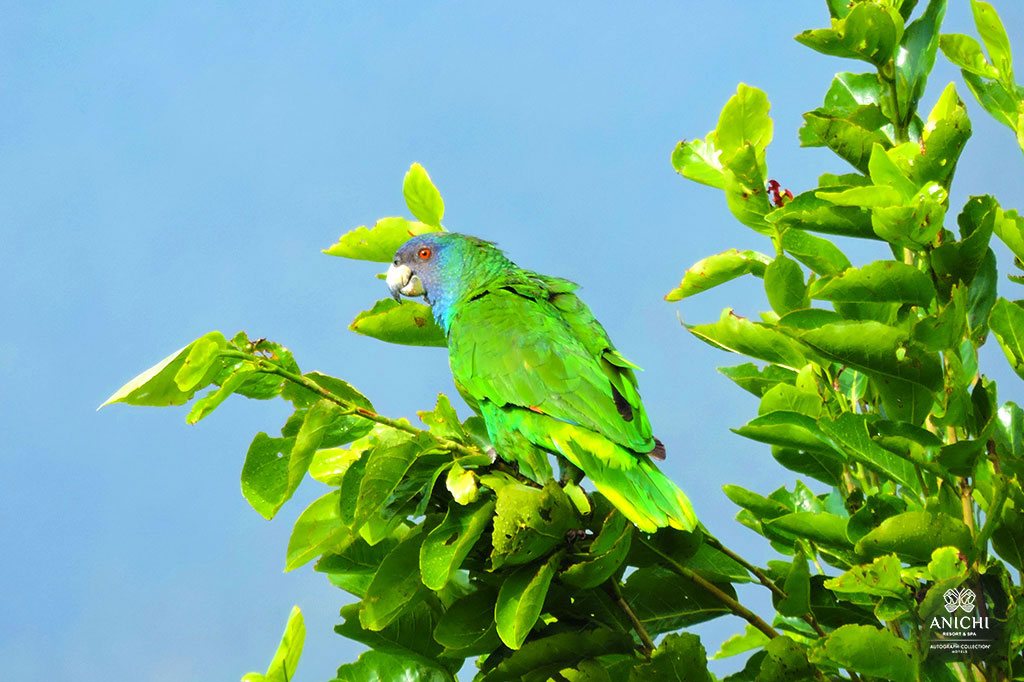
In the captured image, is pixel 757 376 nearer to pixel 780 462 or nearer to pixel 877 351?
pixel 780 462

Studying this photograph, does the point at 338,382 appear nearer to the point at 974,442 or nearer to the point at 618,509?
the point at 618,509

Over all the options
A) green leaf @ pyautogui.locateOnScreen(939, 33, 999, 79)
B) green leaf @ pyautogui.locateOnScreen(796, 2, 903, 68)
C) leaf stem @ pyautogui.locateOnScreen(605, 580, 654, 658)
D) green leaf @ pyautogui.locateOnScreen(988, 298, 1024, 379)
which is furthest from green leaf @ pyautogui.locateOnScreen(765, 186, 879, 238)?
leaf stem @ pyautogui.locateOnScreen(605, 580, 654, 658)

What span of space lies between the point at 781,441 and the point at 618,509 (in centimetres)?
32

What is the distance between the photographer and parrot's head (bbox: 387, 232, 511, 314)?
2490 millimetres

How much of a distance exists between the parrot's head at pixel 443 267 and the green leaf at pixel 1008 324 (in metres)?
1.20

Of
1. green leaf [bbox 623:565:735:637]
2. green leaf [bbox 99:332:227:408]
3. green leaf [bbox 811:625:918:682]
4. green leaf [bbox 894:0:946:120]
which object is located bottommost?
green leaf [bbox 811:625:918:682]

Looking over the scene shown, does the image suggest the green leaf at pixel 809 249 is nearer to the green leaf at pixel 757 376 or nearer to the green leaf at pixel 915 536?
the green leaf at pixel 757 376

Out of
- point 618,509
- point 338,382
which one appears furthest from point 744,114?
point 338,382

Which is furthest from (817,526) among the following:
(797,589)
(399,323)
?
(399,323)

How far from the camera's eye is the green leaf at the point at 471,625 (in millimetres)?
1438

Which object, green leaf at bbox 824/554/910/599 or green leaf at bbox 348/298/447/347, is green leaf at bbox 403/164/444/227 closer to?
green leaf at bbox 348/298/447/347

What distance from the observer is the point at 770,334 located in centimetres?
169

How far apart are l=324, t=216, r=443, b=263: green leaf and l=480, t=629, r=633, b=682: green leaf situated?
75 cm

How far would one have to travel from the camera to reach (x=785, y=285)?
5.42 ft
